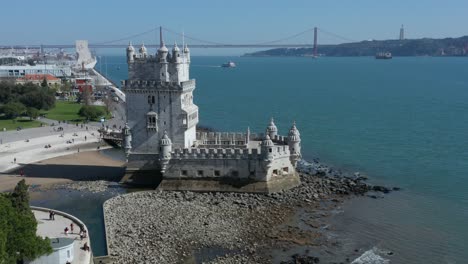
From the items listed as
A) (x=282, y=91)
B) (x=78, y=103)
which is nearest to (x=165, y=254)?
(x=78, y=103)

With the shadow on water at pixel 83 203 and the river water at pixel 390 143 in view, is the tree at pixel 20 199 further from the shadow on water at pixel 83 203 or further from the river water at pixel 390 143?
the river water at pixel 390 143

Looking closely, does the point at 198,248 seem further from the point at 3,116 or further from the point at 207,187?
the point at 3,116

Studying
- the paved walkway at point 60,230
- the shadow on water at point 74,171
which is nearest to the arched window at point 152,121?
the shadow on water at point 74,171

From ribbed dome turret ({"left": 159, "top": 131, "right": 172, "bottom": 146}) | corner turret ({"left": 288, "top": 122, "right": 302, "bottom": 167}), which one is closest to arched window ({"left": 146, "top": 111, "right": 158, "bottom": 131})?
ribbed dome turret ({"left": 159, "top": 131, "right": 172, "bottom": 146})

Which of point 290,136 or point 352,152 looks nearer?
point 290,136

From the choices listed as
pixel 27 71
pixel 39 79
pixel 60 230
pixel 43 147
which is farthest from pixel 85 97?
pixel 60 230

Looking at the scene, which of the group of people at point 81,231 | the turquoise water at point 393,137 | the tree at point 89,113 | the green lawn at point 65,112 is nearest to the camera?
the group of people at point 81,231

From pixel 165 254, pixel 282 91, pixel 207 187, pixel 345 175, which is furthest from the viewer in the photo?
pixel 282 91

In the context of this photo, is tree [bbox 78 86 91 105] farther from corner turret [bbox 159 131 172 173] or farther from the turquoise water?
corner turret [bbox 159 131 172 173]
